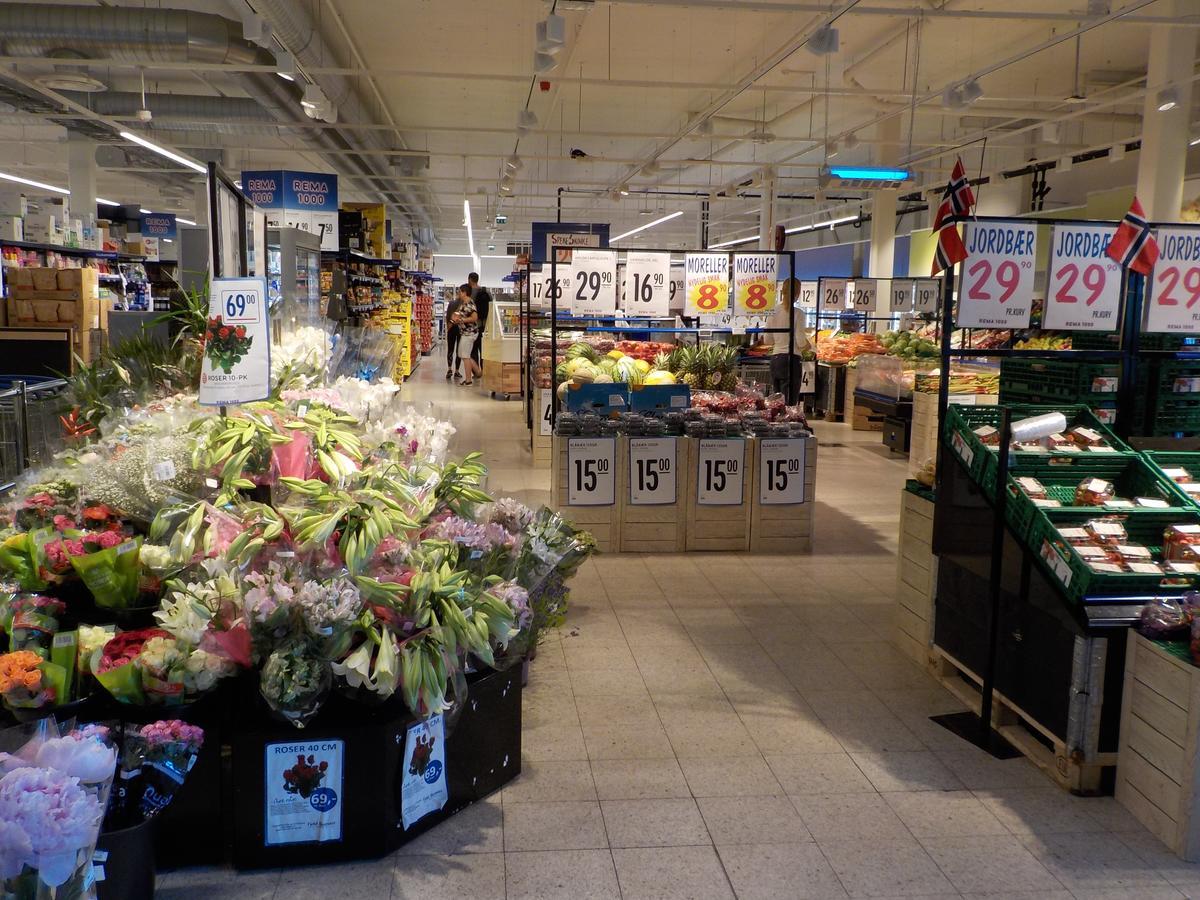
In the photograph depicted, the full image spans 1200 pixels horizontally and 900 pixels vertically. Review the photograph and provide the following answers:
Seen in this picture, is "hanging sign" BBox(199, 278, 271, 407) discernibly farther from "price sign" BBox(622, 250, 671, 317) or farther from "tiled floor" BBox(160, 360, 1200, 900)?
"price sign" BBox(622, 250, 671, 317)

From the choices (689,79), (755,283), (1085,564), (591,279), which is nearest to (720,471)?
(755,283)

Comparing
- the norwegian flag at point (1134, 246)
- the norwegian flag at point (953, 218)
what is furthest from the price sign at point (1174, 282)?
the norwegian flag at point (953, 218)

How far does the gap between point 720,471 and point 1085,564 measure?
10.3 ft

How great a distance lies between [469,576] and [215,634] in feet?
2.35

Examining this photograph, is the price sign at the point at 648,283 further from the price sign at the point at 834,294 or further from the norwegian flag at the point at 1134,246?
the price sign at the point at 834,294

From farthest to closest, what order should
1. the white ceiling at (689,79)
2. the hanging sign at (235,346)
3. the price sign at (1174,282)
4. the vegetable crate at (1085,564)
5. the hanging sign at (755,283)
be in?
1. the white ceiling at (689,79)
2. the hanging sign at (755,283)
3. the price sign at (1174,282)
4. the vegetable crate at (1085,564)
5. the hanging sign at (235,346)

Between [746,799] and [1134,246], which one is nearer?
[746,799]

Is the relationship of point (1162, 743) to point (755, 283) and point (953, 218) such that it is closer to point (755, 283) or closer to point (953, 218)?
point (953, 218)

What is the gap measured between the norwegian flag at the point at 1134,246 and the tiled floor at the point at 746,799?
1.82 m

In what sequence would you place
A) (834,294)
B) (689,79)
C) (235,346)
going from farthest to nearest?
1. (689,79)
2. (834,294)
3. (235,346)

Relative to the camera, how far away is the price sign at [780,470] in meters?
6.17

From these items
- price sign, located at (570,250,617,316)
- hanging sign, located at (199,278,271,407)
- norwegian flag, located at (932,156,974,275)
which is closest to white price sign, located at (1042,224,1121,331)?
norwegian flag, located at (932,156,974,275)

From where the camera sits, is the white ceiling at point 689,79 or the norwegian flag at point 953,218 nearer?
the norwegian flag at point 953,218

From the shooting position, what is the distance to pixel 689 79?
544 inches
